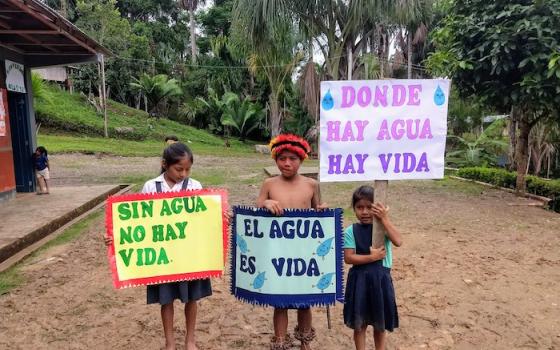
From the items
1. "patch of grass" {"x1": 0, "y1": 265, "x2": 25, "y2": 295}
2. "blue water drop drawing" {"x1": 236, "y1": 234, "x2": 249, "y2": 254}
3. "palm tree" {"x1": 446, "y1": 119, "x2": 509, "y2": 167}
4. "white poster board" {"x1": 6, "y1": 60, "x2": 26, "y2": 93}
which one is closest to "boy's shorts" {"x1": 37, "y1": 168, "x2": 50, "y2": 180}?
"white poster board" {"x1": 6, "y1": 60, "x2": 26, "y2": 93}

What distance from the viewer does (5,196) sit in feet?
26.4

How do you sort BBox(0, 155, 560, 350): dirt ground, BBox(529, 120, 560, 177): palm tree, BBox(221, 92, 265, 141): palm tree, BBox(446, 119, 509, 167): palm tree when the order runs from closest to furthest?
BBox(0, 155, 560, 350): dirt ground → BBox(529, 120, 560, 177): palm tree → BBox(446, 119, 509, 167): palm tree → BBox(221, 92, 265, 141): palm tree

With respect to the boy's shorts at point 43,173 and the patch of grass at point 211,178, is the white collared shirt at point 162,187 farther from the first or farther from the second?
the patch of grass at point 211,178

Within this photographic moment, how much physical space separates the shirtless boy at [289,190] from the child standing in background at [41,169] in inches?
290

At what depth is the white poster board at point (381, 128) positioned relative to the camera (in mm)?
2637

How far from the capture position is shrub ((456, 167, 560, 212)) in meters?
9.80

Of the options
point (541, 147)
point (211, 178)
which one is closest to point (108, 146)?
point (211, 178)

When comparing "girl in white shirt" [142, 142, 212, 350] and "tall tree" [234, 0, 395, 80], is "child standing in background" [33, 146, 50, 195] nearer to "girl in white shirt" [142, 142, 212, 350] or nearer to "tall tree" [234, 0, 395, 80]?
"tall tree" [234, 0, 395, 80]

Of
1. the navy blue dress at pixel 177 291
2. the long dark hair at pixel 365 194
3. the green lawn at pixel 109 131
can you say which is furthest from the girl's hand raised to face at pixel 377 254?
the green lawn at pixel 109 131

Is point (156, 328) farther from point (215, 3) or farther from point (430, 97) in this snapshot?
point (215, 3)

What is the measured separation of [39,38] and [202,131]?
19.9 metres

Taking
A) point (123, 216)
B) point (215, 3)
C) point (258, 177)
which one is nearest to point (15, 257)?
point (123, 216)

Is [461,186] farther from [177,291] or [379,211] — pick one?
[177,291]

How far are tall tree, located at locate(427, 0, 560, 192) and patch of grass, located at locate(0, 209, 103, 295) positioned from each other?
688 cm
